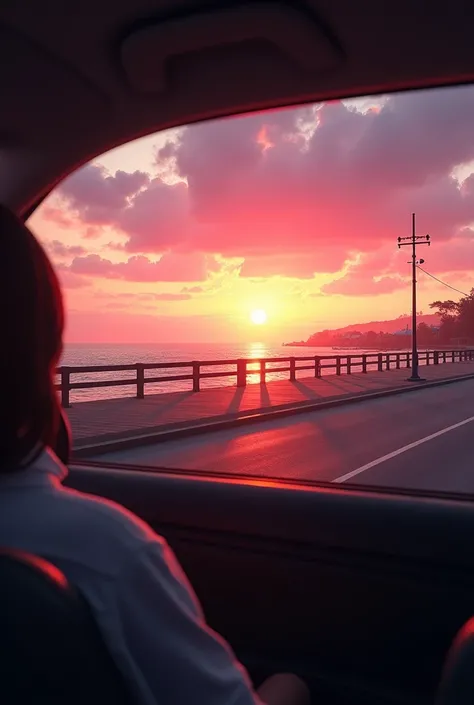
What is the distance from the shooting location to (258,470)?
9906 mm

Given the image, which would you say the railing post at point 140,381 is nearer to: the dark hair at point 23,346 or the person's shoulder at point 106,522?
the dark hair at point 23,346

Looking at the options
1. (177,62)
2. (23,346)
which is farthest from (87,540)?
(177,62)

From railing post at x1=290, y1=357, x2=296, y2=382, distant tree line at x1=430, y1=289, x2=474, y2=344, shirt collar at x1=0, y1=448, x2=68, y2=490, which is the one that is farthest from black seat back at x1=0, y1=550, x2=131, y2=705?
distant tree line at x1=430, y1=289, x2=474, y2=344

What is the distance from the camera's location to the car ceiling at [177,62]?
7.57 ft

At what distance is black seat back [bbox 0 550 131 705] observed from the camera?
0.94 m

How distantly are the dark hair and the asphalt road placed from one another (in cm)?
606

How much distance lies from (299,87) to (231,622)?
2257 millimetres

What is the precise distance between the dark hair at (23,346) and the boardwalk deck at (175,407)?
371 inches

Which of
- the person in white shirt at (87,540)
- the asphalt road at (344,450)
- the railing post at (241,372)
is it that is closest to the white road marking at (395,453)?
the asphalt road at (344,450)

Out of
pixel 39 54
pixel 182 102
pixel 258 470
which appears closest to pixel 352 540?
pixel 182 102

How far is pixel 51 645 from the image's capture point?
94 cm

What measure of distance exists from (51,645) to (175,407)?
58.2 feet

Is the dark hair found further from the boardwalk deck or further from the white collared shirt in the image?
the boardwalk deck

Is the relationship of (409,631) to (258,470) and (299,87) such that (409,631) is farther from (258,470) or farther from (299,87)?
(258,470)
